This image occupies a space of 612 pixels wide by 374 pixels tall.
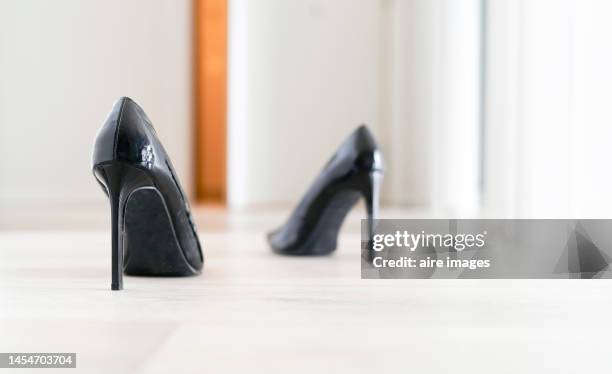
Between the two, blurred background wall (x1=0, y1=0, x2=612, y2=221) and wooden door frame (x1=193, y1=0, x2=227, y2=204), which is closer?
blurred background wall (x1=0, y1=0, x2=612, y2=221)

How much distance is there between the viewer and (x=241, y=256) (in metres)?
1.68

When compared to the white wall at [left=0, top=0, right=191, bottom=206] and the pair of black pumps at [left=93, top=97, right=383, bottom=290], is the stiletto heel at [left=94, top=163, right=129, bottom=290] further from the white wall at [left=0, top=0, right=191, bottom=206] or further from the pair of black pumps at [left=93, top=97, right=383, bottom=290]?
the white wall at [left=0, top=0, right=191, bottom=206]

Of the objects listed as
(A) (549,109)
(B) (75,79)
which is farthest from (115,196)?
(B) (75,79)

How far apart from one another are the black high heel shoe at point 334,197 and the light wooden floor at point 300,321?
160mm

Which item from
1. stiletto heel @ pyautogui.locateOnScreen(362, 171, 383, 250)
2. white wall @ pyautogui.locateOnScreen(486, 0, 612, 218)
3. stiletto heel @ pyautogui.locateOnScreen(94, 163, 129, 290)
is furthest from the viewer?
white wall @ pyautogui.locateOnScreen(486, 0, 612, 218)

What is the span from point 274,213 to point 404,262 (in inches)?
92.4

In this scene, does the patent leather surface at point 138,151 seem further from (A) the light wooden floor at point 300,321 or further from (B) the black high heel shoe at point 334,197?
(B) the black high heel shoe at point 334,197

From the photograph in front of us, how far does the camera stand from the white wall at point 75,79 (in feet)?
15.3

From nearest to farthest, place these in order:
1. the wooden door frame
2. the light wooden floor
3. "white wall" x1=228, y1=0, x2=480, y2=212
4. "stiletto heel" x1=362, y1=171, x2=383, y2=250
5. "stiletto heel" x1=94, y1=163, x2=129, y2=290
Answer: the light wooden floor → "stiletto heel" x1=94, y1=163, x2=129, y2=290 → "stiletto heel" x1=362, y1=171, x2=383, y2=250 → "white wall" x1=228, y1=0, x2=480, y2=212 → the wooden door frame

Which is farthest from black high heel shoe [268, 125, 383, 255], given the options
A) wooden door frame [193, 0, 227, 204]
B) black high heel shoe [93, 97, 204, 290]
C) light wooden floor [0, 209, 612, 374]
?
wooden door frame [193, 0, 227, 204]

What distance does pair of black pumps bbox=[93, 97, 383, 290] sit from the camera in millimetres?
1095

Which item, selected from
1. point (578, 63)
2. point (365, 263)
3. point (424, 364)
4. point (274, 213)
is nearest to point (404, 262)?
point (365, 263)

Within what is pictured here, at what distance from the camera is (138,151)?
43.5 inches

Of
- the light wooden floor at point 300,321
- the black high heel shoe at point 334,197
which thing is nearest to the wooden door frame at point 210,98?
the black high heel shoe at point 334,197
